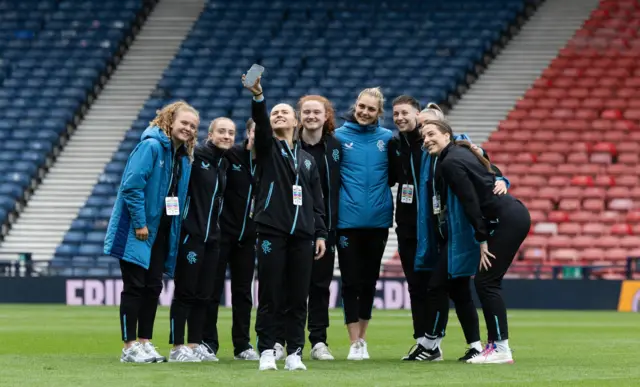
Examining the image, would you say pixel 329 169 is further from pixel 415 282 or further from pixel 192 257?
pixel 192 257

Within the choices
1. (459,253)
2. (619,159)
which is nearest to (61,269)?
(619,159)

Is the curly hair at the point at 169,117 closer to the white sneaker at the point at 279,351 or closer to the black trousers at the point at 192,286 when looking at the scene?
the black trousers at the point at 192,286

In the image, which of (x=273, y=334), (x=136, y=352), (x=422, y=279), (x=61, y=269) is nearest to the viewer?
(x=273, y=334)

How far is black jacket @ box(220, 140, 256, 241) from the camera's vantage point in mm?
11320

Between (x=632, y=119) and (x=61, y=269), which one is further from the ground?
(x=632, y=119)

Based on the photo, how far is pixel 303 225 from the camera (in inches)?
380

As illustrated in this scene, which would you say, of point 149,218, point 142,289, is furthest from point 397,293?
point 149,218

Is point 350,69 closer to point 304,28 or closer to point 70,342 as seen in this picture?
point 304,28

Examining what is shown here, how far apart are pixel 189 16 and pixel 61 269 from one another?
1000cm

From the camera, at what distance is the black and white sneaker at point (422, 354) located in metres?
10.9

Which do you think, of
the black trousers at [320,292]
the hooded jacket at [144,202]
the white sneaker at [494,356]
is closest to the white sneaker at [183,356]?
the hooded jacket at [144,202]

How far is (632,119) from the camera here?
27688mm

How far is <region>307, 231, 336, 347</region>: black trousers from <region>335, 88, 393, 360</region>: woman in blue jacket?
12 cm

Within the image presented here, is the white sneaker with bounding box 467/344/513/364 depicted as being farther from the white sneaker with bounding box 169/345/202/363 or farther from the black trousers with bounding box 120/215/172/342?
the black trousers with bounding box 120/215/172/342
